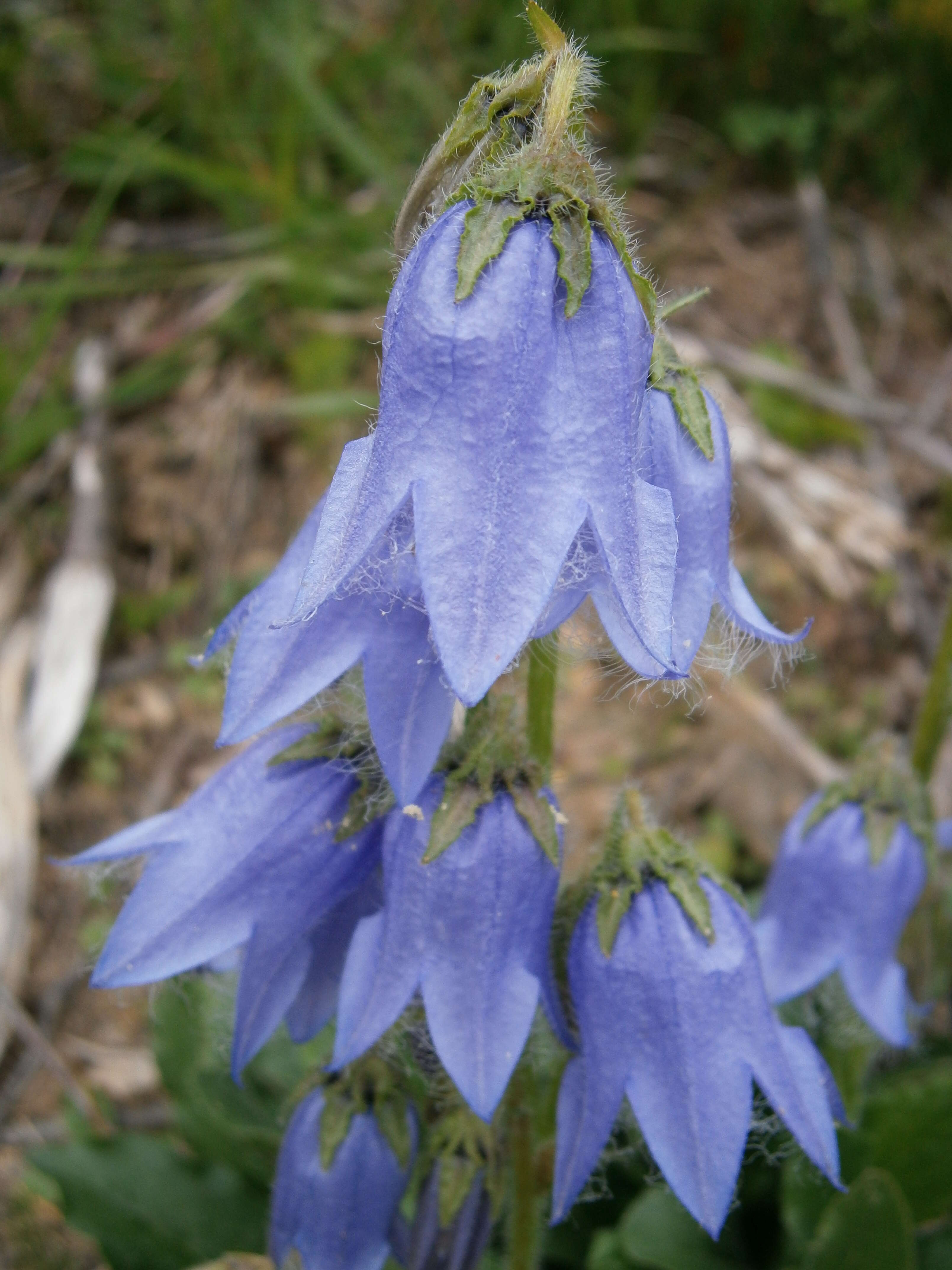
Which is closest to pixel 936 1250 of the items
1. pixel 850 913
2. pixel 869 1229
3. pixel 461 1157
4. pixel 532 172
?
pixel 869 1229

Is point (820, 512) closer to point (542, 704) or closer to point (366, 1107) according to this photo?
point (542, 704)

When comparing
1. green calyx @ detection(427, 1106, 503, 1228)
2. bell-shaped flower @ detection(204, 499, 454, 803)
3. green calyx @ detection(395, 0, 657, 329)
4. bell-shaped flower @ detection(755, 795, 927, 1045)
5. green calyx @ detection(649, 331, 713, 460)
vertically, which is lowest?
bell-shaped flower @ detection(755, 795, 927, 1045)

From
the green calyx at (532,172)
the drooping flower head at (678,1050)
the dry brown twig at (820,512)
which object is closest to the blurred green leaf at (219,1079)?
the drooping flower head at (678,1050)

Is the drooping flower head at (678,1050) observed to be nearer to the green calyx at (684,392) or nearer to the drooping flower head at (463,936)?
the drooping flower head at (463,936)

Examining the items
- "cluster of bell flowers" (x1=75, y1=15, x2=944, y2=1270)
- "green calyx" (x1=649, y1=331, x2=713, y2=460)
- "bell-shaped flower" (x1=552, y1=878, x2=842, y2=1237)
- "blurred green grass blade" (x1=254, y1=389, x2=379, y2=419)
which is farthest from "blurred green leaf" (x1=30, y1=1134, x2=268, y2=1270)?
"blurred green grass blade" (x1=254, y1=389, x2=379, y2=419)

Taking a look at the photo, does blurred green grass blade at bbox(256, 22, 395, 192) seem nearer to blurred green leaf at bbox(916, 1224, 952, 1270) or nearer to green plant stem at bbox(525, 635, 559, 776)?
green plant stem at bbox(525, 635, 559, 776)

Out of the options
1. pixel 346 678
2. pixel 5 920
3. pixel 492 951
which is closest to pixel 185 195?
pixel 5 920
